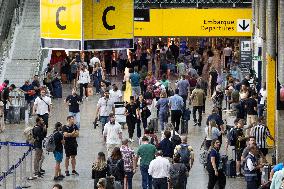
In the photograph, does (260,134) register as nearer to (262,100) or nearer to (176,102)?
(176,102)

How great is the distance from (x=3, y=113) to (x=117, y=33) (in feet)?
37.3

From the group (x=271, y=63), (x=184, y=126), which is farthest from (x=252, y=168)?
(x=184, y=126)

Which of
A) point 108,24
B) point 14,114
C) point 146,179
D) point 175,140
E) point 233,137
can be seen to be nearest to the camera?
point 108,24

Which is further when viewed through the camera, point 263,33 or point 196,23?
point 196,23

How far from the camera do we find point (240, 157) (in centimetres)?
2944

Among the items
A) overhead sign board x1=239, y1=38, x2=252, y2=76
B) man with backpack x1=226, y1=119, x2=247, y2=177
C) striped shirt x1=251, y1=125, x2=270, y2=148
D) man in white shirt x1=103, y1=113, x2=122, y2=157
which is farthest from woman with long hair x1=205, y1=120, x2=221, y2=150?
overhead sign board x1=239, y1=38, x2=252, y2=76

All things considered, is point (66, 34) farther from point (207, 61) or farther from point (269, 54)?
point (207, 61)

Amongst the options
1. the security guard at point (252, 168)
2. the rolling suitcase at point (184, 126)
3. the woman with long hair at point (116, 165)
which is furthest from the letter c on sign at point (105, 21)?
the rolling suitcase at point (184, 126)

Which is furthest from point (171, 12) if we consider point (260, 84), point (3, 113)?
point (3, 113)

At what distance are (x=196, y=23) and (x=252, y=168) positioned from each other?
2573 centimetres

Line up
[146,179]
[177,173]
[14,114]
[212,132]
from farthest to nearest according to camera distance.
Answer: [14,114]
[212,132]
[146,179]
[177,173]

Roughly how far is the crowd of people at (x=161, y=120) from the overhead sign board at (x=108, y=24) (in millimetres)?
2248

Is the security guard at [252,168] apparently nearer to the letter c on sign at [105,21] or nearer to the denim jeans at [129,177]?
the denim jeans at [129,177]

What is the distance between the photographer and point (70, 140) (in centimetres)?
2958
